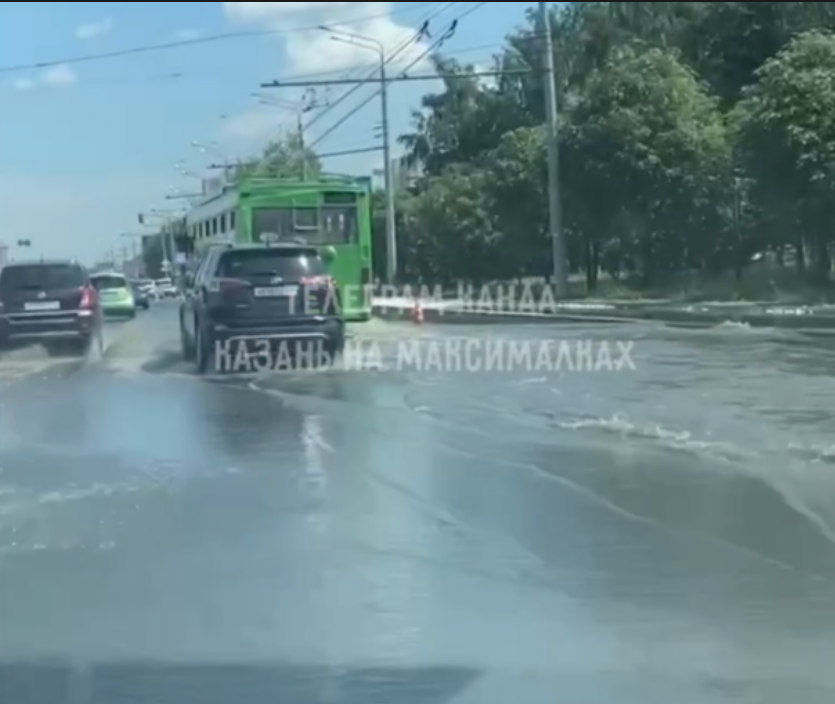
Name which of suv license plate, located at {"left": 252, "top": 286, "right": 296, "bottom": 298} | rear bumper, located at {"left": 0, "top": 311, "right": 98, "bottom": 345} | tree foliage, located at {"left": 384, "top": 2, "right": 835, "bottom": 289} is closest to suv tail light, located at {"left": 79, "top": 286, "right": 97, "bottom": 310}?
rear bumper, located at {"left": 0, "top": 311, "right": 98, "bottom": 345}

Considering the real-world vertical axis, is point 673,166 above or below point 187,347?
above

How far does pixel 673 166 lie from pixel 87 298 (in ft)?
73.5

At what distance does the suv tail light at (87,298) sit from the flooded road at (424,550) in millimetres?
10368

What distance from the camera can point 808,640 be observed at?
7.54 metres

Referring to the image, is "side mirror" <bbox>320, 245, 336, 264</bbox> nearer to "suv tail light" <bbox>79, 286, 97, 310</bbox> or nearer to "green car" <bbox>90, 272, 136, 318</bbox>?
"suv tail light" <bbox>79, 286, 97, 310</bbox>

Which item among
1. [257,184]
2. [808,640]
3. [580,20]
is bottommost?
[808,640]

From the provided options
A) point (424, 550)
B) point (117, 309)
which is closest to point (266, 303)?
point (424, 550)

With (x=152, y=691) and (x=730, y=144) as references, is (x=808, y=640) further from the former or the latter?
(x=730, y=144)

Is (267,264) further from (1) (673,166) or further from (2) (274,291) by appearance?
(1) (673,166)

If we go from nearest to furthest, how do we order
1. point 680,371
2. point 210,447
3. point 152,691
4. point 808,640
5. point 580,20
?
point 152,691 < point 808,640 < point 210,447 < point 680,371 < point 580,20

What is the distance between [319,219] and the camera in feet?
117

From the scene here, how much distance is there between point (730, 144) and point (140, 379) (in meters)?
25.1

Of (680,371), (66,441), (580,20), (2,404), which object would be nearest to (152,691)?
(66,441)

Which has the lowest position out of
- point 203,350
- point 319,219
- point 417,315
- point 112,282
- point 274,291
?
point 417,315
